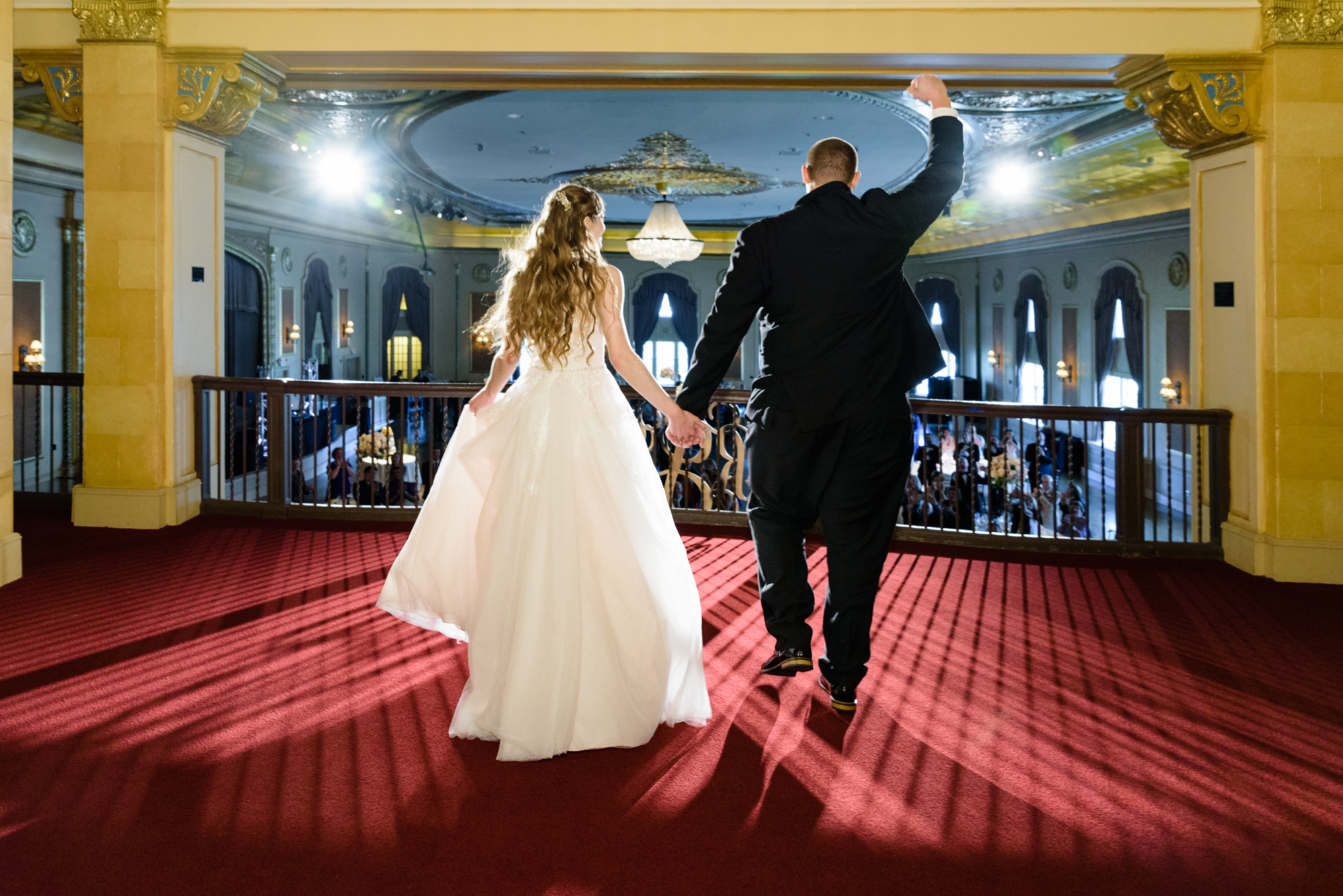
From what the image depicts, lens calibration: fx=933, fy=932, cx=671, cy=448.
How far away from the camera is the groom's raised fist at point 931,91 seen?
8.96 ft

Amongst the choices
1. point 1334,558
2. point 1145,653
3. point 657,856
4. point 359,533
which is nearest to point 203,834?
point 657,856

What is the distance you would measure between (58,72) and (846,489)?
5556mm

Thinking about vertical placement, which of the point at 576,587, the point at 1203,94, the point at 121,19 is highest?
the point at 121,19

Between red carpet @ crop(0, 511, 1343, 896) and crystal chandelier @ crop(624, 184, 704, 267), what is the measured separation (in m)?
9.04

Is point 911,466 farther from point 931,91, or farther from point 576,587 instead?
point 576,587

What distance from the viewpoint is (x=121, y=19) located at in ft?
17.7

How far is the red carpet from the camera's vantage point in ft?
6.42

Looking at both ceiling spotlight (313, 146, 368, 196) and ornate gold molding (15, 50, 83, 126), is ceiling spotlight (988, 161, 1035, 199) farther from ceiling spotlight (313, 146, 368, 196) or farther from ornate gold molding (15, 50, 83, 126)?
ornate gold molding (15, 50, 83, 126)

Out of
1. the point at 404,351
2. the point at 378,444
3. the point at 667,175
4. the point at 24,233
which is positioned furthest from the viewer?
A: the point at 404,351

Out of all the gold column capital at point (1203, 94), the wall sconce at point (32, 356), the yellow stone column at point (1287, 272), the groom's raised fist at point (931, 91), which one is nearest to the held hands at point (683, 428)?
the groom's raised fist at point (931, 91)

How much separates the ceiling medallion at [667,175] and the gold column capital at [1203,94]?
19.1 ft

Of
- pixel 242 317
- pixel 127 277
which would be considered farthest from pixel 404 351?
pixel 127 277

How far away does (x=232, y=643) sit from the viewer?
3416 millimetres

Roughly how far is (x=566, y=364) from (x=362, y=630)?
155 centimetres
